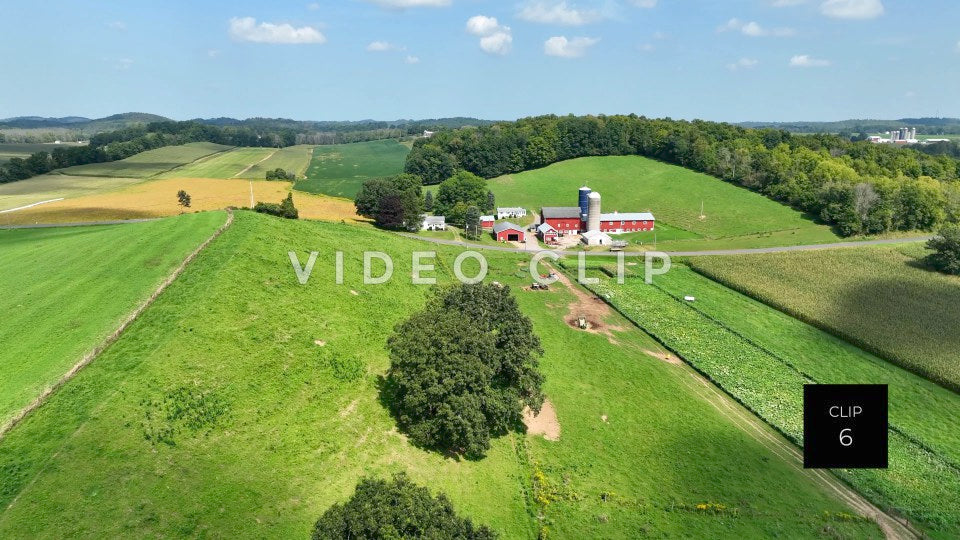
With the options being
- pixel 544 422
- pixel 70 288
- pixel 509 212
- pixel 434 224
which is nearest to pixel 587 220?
pixel 509 212

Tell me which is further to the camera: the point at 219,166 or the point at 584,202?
A: the point at 219,166

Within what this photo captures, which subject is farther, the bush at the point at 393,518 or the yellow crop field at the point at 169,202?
the yellow crop field at the point at 169,202

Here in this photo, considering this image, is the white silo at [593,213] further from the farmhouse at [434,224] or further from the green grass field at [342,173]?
the green grass field at [342,173]

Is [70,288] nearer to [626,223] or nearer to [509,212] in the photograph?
[509,212]

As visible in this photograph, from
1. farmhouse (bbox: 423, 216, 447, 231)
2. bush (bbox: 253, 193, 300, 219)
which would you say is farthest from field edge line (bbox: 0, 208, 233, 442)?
farmhouse (bbox: 423, 216, 447, 231)

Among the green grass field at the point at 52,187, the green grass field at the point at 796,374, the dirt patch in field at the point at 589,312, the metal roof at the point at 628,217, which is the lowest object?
the green grass field at the point at 796,374

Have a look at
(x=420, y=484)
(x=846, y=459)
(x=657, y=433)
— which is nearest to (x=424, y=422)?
(x=420, y=484)

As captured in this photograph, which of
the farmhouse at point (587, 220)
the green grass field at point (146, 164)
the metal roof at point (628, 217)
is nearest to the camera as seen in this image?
the farmhouse at point (587, 220)

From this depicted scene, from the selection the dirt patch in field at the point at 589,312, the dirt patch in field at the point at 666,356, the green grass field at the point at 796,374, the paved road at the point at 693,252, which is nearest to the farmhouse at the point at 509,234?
the paved road at the point at 693,252

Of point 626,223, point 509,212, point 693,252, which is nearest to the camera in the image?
point 693,252
